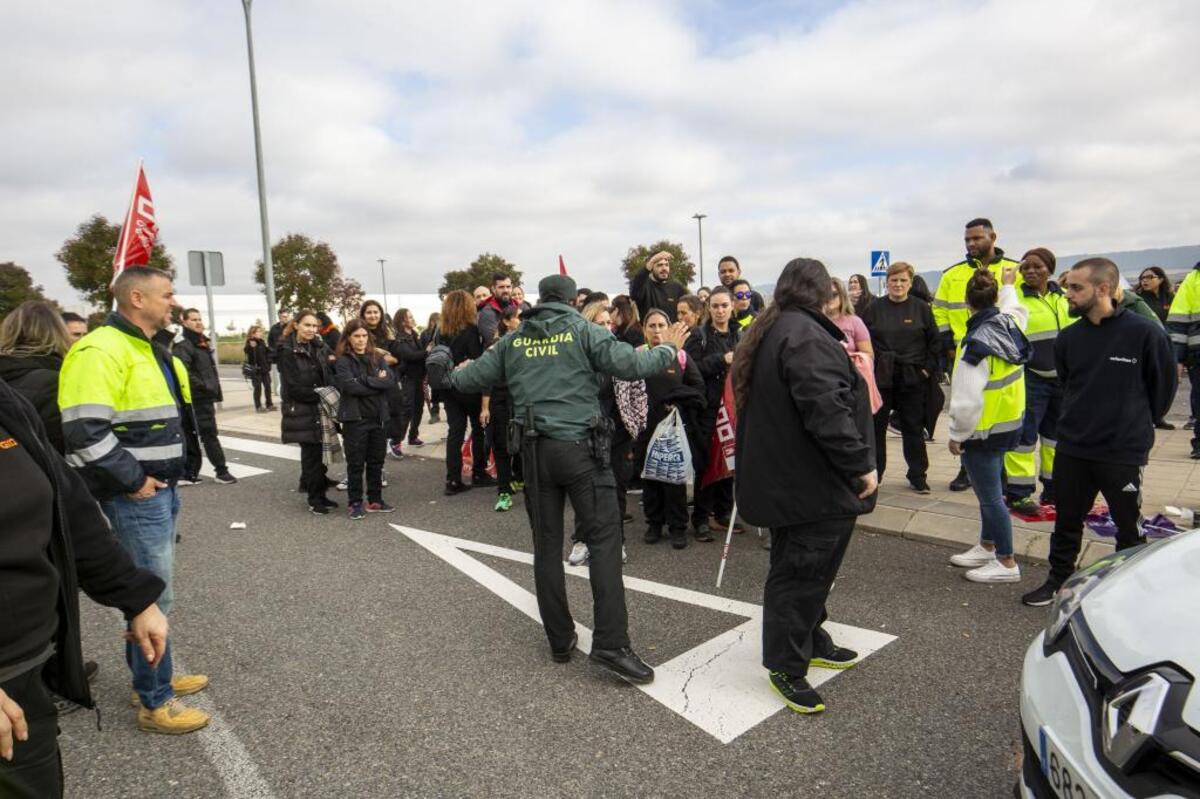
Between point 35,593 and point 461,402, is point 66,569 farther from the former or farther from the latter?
point 461,402

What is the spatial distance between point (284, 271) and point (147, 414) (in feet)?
121

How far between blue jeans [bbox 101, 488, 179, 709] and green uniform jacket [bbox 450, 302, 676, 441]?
171 centimetres

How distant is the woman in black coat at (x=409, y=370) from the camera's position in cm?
966

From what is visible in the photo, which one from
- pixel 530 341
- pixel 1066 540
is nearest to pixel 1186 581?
pixel 1066 540

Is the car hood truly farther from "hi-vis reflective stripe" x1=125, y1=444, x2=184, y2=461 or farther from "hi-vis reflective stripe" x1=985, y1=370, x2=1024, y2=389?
"hi-vis reflective stripe" x1=125, y1=444, x2=184, y2=461

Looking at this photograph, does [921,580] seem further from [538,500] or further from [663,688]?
[538,500]

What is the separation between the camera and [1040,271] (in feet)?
19.5

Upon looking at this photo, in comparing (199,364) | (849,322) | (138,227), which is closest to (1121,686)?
(849,322)

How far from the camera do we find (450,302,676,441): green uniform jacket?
368 centimetres

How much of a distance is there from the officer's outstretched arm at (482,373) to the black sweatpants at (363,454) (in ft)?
10.8

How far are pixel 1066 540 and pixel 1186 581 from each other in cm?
238

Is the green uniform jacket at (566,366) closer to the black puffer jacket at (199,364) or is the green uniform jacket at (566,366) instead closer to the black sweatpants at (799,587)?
the black sweatpants at (799,587)

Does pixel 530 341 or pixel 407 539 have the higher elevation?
pixel 530 341

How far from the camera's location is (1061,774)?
177cm
